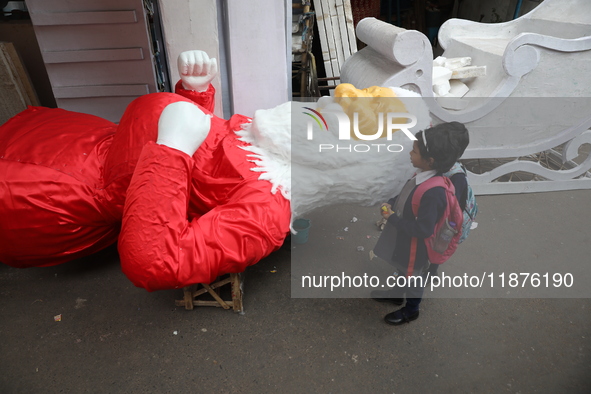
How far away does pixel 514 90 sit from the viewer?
2.48 meters

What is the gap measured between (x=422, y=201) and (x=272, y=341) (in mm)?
888

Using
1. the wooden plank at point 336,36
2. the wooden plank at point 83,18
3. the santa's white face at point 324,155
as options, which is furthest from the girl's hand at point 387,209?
the wooden plank at point 336,36

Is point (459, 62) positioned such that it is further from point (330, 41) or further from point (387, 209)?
point (387, 209)

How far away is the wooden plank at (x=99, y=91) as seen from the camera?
268cm

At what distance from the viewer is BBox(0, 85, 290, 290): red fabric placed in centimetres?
126

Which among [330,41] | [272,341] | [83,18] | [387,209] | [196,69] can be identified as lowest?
[272,341]

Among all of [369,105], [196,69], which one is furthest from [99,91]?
[369,105]

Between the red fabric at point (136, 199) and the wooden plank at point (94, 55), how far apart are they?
0.84 metres

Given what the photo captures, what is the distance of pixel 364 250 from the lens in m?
2.22

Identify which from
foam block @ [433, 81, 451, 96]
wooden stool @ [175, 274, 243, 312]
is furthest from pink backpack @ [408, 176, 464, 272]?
foam block @ [433, 81, 451, 96]

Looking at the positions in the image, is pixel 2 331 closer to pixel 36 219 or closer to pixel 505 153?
pixel 36 219

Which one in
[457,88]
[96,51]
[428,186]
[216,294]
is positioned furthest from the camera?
[457,88]

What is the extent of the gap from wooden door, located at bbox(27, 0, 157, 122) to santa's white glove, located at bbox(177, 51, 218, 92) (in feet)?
2.99

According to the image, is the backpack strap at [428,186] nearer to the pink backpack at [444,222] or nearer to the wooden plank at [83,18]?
the pink backpack at [444,222]
